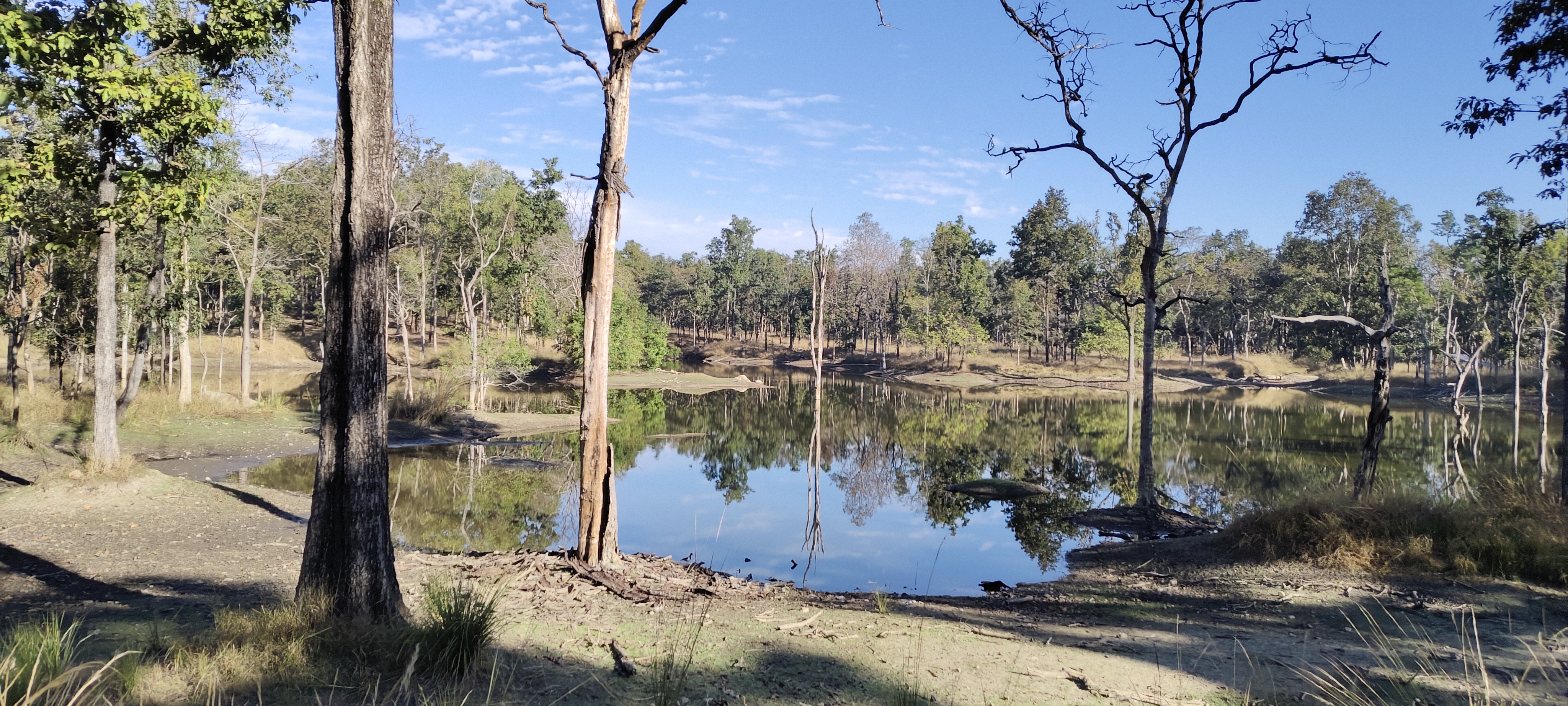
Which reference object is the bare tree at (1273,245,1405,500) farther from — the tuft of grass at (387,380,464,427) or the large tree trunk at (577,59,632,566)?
the tuft of grass at (387,380,464,427)

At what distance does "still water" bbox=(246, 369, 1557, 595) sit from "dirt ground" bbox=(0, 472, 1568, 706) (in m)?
2.03

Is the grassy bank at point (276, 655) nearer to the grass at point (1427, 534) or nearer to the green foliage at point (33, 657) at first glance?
the green foliage at point (33, 657)

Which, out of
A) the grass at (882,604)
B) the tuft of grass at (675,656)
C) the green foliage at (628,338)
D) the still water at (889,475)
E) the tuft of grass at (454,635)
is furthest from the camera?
the green foliage at (628,338)

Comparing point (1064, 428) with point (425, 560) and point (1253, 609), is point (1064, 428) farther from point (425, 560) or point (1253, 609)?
point (425, 560)

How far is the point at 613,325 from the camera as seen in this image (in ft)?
158

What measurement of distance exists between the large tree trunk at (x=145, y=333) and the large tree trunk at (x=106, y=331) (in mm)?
6460

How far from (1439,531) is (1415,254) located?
267 feet

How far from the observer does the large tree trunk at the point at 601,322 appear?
8.64 meters

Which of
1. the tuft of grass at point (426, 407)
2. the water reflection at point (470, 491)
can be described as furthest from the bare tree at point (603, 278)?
the tuft of grass at point (426, 407)

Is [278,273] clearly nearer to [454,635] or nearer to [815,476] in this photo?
[815,476]

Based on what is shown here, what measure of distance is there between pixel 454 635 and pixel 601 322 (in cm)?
459

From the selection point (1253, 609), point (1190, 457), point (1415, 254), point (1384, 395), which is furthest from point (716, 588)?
point (1415, 254)

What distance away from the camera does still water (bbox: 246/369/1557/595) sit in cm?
1375

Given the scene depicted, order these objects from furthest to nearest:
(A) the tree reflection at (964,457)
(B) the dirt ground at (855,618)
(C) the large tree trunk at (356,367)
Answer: (A) the tree reflection at (964,457), (C) the large tree trunk at (356,367), (B) the dirt ground at (855,618)
